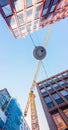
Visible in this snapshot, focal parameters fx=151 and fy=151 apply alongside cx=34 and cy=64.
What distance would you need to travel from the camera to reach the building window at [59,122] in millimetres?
16306

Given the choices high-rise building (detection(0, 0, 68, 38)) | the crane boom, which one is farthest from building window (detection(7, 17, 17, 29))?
the crane boom

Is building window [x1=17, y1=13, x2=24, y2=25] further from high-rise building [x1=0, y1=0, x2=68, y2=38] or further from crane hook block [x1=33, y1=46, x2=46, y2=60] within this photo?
crane hook block [x1=33, y1=46, x2=46, y2=60]

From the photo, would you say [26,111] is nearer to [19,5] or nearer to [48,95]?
[48,95]

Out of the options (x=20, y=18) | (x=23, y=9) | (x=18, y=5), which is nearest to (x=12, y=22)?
(x=20, y=18)

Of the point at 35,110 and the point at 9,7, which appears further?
the point at 35,110

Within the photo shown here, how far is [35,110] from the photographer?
32.4 m

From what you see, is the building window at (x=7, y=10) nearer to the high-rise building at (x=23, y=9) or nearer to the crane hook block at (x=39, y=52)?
the high-rise building at (x=23, y=9)

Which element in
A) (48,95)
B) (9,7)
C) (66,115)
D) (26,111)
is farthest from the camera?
(26,111)

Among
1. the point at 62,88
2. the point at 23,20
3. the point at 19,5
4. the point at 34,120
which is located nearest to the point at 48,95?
the point at 62,88

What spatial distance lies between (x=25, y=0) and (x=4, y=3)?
2214 mm

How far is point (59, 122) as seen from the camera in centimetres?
1723

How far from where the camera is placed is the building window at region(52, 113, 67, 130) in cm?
1631

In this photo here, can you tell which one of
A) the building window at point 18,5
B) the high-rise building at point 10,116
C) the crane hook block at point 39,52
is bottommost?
the high-rise building at point 10,116

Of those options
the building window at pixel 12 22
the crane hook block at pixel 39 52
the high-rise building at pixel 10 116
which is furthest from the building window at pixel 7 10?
the high-rise building at pixel 10 116
